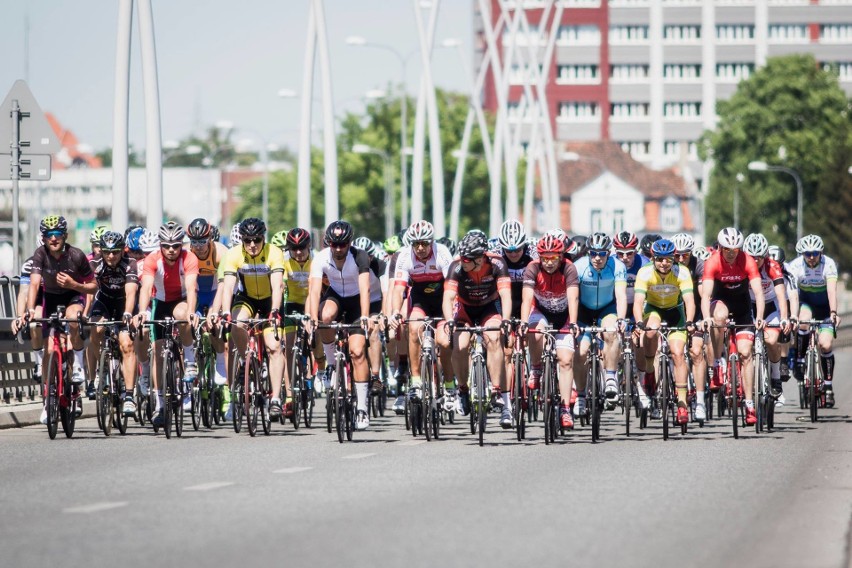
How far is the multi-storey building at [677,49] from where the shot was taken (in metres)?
148

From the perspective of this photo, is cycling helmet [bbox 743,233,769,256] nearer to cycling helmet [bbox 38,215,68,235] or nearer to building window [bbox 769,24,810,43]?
cycling helmet [bbox 38,215,68,235]

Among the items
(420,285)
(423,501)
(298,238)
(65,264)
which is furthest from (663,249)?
(423,501)

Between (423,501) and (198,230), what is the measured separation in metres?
7.59

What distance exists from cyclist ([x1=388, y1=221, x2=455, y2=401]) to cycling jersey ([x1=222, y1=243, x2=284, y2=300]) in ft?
3.80

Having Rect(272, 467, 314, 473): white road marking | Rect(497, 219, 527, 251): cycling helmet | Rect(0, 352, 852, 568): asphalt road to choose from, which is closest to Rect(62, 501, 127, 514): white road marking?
Rect(0, 352, 852, 568): asphalt road

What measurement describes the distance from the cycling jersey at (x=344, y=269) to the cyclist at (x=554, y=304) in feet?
5.24

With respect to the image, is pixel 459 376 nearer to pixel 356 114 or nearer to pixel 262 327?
pixel 262 327

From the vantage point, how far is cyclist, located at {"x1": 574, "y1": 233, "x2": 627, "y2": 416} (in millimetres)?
18656

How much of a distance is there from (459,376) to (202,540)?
8.03 m

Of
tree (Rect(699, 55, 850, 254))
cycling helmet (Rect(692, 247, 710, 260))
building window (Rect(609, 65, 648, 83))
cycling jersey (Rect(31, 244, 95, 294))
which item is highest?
building window (Rect(609, 65, 648, 83))

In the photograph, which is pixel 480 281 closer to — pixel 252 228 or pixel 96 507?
pixel 252 228

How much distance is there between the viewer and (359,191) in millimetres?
103688

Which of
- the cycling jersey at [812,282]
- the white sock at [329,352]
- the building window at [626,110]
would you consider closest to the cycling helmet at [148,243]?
the white sock at [329,352]

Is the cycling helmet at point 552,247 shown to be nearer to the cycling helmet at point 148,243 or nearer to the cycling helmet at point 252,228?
the cycling helmet at point 252,228
